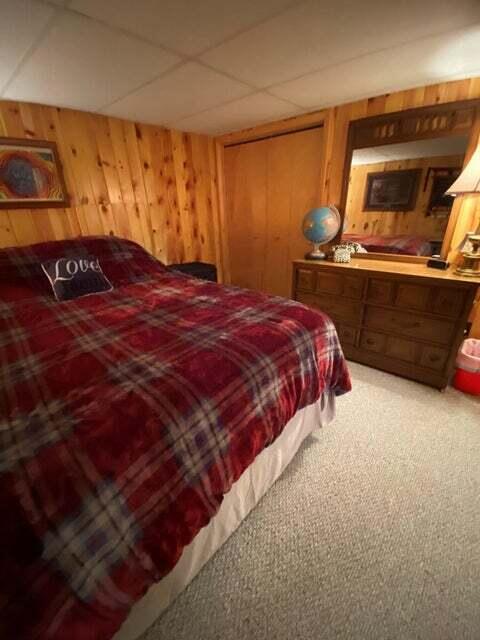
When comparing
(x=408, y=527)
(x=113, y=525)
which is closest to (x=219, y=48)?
(x=113, y=525)

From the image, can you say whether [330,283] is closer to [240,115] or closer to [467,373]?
[467,373]

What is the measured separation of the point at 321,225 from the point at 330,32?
122 centimetres

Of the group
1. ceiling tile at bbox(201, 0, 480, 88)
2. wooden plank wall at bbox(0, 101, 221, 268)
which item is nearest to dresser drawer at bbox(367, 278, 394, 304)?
ceiling tile at bbox(201, 0, 480, 88)

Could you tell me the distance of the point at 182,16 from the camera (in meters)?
1.18

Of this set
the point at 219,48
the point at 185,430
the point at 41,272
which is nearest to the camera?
the point at 185,430

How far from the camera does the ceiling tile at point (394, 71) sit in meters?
1.43

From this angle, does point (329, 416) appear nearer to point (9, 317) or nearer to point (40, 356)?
point (40, 356)

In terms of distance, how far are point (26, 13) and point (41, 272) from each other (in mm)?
1349

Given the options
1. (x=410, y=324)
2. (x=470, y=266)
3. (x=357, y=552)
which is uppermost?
(x=470, y=266)

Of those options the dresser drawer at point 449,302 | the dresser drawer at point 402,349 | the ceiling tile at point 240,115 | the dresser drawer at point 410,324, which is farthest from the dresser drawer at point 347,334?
the ceiling tile at point 240,115

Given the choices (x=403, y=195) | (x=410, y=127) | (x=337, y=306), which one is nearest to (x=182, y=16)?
(x=410, y=127)

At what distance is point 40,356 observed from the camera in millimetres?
1113

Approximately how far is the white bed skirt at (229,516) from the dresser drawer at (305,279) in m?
1.11

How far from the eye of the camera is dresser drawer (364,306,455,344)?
1.87m
